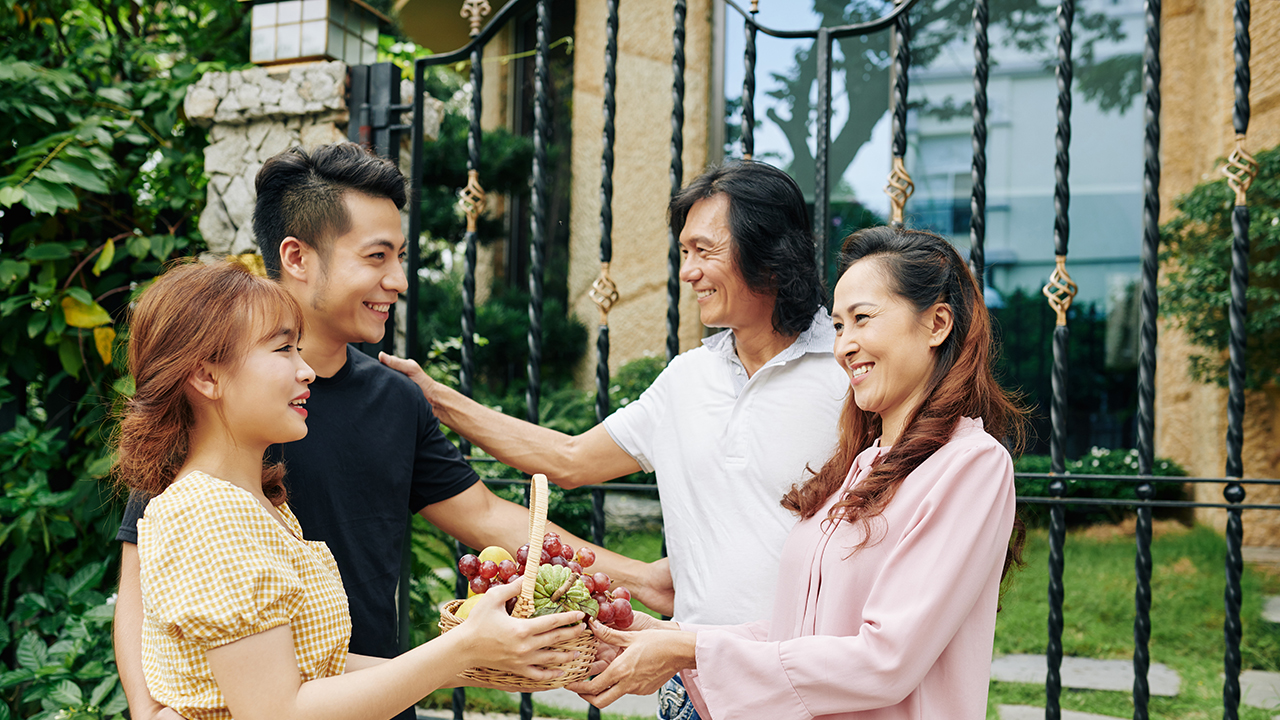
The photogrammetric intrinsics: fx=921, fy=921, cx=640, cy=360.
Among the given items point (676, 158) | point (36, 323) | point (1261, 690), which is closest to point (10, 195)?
point (36, 323)

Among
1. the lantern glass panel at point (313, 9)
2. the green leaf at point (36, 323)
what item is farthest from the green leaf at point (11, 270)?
the lantern glass panel at point (313, 9)

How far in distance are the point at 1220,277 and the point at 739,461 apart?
4.31 metres

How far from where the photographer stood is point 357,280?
191cm

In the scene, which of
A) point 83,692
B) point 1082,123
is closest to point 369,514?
point 83,692

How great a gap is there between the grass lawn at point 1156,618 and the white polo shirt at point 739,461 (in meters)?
2.19

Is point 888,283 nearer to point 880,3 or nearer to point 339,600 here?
point 339,600

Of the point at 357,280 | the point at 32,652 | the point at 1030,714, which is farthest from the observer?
the point at 1030,714

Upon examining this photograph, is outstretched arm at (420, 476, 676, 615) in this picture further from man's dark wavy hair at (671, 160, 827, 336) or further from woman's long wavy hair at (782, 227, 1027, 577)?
man's dark wavy hair at (671, 160, 827, 336)

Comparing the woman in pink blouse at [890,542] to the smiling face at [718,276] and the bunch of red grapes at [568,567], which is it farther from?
the smiling face at [718,276]

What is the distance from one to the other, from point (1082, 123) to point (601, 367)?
572cm

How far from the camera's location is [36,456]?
2.92 metres

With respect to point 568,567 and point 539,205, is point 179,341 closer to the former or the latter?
point 568,567

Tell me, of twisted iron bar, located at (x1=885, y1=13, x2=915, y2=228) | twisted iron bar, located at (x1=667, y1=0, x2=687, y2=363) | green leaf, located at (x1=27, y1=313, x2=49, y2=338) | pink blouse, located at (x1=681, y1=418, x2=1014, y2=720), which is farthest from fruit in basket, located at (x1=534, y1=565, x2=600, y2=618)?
green leaf, located at (x1=27, y1=313, x2=49, y2=338)

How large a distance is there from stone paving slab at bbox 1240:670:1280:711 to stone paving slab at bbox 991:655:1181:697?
0.82 ft
